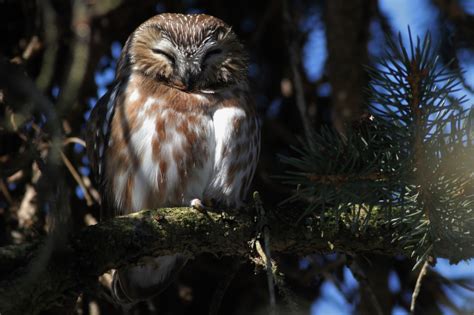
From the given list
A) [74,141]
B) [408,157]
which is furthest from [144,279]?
[408,157]

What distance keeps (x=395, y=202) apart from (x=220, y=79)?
1667 mm

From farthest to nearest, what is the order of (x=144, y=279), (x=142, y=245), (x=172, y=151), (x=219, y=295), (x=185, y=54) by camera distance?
1. (x=185, y=54)
2. (x=144, y=279)
3. (x=172, y=151)
4. (x=219, y=295)
5. (x=142, y=245)

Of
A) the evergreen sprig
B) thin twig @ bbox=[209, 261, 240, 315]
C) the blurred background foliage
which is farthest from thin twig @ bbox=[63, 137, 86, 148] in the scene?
the evergreen sprig

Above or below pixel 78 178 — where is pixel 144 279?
below

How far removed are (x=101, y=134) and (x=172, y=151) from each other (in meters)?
0.43

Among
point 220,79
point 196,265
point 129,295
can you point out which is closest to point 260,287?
point 196,265

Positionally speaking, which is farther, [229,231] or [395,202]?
[229,231]

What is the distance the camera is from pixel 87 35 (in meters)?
3.26

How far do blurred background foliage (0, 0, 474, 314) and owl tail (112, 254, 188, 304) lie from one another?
0.11m

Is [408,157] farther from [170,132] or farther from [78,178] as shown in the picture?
[78,178]

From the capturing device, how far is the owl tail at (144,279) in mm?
3182

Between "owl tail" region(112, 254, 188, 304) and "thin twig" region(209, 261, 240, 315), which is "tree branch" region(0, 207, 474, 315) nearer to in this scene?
"thin twig" region(209, 261, 240, 315)

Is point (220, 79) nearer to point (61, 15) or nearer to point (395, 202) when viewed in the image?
point (61, 15)

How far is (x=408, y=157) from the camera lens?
1.92 metres
